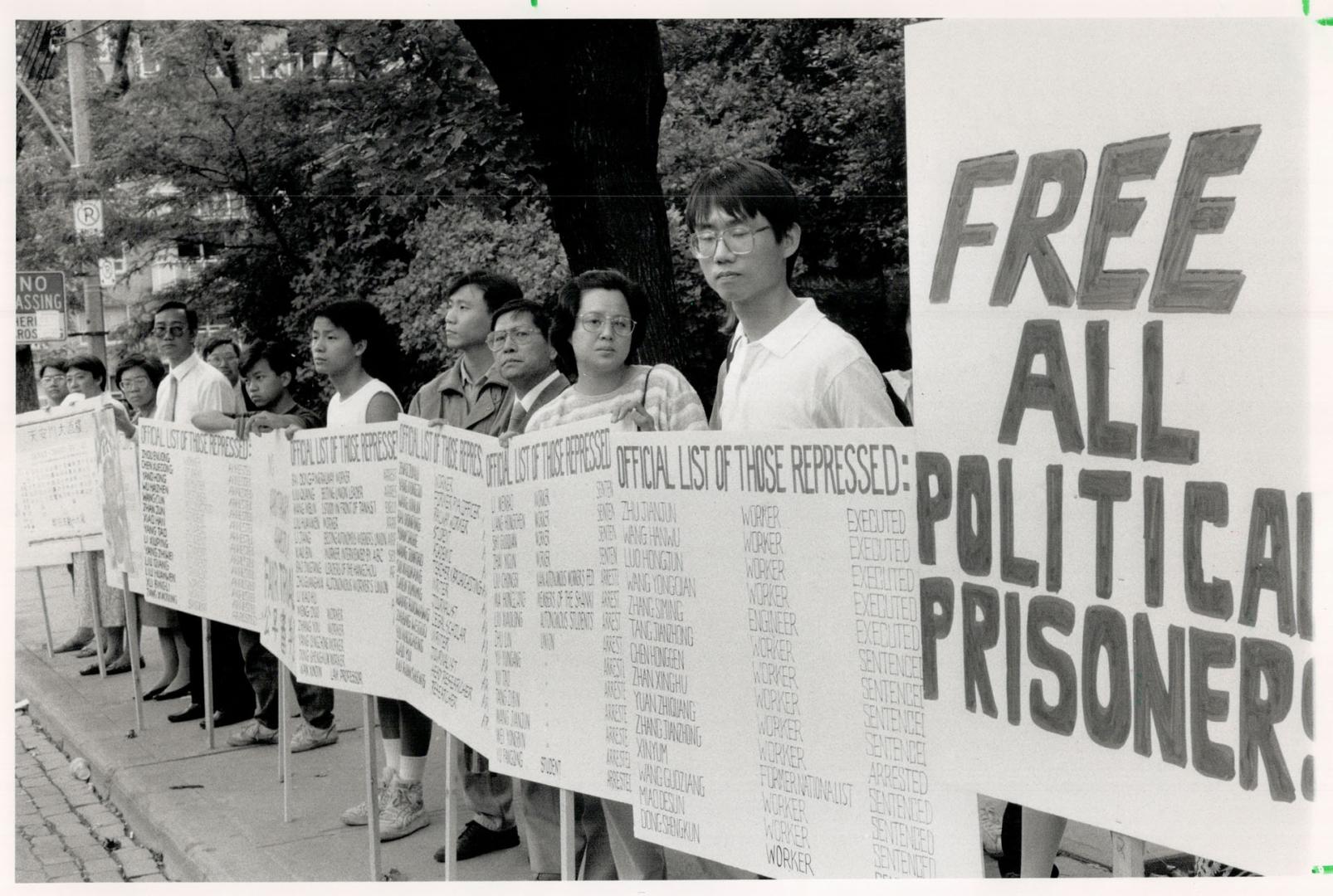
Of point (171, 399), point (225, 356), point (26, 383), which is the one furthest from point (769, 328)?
point (26, 383)

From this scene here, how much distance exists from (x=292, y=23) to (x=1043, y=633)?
13.8 m

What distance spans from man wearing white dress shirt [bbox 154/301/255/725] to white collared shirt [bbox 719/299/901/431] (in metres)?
4.24

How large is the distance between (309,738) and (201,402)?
66.2 inches

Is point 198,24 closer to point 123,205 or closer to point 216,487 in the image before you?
point 123,205

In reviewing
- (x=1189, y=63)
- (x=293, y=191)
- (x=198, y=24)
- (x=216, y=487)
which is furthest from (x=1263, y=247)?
(x=198, y=24)

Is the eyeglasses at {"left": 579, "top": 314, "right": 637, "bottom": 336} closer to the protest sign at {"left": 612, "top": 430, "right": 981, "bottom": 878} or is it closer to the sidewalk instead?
the protest sign at {"left": 612, "top": 430, "right": 981, "bottom": 878}

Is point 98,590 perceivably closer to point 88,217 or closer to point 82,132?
point 88,217

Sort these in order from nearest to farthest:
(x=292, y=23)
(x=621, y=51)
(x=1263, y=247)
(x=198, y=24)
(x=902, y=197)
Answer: (x=1263, y=247), (x=621, y=51), (x=902, y=197), (x=292, y=23), (x=198, y=24)

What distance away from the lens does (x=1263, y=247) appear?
2334 mm

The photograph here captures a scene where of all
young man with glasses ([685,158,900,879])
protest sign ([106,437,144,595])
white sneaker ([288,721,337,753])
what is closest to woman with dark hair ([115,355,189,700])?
protest sign ([106,437,144,595])

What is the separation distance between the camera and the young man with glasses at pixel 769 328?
3.51 meters

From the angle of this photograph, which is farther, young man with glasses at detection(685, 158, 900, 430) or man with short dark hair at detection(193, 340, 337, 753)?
man with short dark hair at detection(193, 340, 337, 753)

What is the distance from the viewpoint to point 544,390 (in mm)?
4770

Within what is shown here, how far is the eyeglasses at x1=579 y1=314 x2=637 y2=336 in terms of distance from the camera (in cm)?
425
